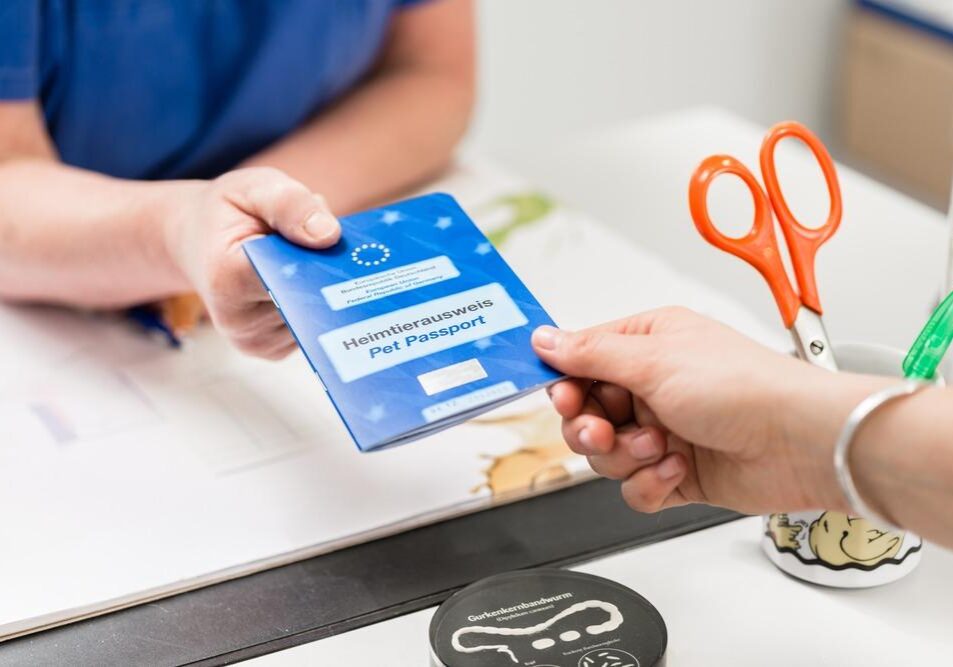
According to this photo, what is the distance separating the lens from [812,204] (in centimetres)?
94

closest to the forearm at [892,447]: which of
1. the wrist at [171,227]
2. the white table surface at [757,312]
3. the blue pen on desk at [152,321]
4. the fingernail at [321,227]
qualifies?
the white table surface at [757,312]

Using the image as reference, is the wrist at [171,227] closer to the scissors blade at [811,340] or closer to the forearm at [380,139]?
the forearm at [380,139]

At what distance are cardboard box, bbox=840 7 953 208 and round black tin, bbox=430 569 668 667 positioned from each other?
61.5 inches

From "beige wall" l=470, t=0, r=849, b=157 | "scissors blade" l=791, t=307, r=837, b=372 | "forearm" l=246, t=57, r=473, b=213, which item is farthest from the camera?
"beige wall" l=470, t=0, r=849, b=157

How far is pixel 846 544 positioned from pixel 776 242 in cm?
15

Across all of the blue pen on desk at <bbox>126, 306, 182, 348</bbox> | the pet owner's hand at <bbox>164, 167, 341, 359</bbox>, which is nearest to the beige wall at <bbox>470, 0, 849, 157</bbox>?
the blue pen on desk at <bbox>126, 306, 182, 348</bbox>

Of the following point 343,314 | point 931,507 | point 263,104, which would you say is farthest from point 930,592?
point 263,104

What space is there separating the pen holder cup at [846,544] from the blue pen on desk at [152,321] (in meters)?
0.43

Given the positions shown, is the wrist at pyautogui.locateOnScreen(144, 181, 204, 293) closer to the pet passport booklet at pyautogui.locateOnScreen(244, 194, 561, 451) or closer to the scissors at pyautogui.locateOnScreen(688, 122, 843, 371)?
the pet passport booklet at pyautogui.locateOnScreen(244, 194, 561, 451)

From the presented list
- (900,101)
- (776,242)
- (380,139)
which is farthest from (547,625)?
(900,101)

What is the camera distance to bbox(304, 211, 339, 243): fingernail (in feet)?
1.94

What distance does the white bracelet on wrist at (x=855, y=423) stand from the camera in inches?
17.9

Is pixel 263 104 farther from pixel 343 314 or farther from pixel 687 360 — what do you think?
pixel 687 360

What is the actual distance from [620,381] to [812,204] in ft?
1.61
